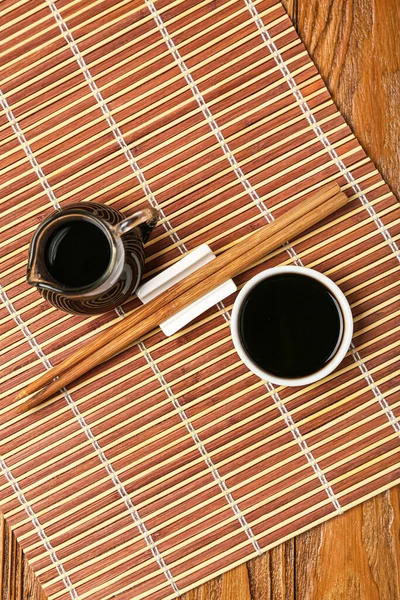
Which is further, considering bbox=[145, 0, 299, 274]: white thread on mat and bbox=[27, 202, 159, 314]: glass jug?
bbox=[145, 0, 299, 274]: white thread on mat

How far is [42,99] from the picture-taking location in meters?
0.91

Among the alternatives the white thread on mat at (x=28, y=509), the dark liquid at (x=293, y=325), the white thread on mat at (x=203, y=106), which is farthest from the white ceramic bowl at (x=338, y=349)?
the white thread on mat at (x=28, y=509)

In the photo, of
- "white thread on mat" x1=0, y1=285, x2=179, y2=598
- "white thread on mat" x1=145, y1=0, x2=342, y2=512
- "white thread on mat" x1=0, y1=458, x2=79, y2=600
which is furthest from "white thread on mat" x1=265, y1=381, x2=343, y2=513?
"white thread on mat" x1=0, y1=458, x2=79, y2=600

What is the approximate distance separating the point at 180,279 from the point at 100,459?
0.27m

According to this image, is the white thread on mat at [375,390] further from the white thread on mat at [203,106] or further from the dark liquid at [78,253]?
the dark liquid at [78,253]

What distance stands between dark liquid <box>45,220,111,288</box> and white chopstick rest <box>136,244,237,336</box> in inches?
3.9

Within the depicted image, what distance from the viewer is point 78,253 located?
803 millimetres

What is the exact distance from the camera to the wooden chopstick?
2.84 feet

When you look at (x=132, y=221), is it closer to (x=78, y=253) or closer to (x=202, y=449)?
(x=78, y=253)

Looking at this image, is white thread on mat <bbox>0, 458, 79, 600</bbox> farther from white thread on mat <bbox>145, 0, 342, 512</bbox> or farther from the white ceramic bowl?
the white ceramic bowl

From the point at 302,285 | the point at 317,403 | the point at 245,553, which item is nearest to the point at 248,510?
the point at 245,553

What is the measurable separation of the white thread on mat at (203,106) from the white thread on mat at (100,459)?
360mm

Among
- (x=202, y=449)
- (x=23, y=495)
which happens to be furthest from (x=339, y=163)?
(x=23, y=495)

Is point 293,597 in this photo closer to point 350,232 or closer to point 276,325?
point 276,325
